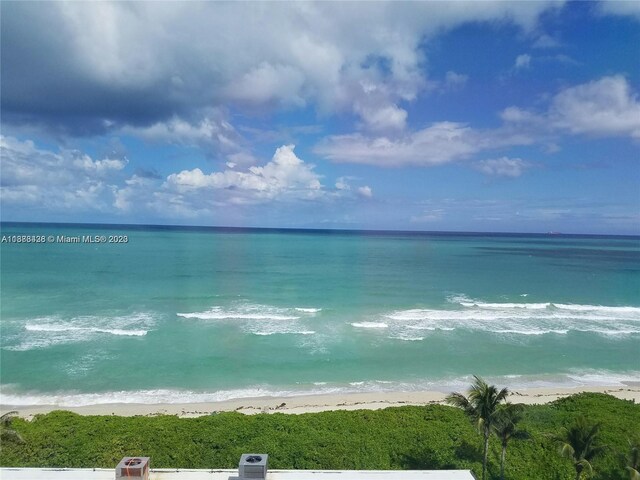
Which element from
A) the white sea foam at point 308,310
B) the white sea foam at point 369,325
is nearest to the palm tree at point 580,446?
the white sea foam at point 369,325

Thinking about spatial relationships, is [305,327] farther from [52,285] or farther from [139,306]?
[52,285]

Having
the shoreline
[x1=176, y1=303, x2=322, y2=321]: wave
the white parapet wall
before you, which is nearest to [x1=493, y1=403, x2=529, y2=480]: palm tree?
the white parapet wall

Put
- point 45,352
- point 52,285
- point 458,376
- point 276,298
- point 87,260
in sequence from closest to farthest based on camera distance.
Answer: point 458,376
point 45,352
point 276,298
point 52,285
point 87,260

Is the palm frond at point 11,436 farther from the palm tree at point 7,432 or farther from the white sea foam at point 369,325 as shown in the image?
the white sea foam at point 369,325

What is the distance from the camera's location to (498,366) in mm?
33156

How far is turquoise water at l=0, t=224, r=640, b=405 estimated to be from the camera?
3002 centimetres

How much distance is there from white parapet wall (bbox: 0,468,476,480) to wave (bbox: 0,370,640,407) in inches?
532

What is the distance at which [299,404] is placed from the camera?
2642 centimetres

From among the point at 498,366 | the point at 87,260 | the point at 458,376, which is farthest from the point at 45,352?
the point at 87,260

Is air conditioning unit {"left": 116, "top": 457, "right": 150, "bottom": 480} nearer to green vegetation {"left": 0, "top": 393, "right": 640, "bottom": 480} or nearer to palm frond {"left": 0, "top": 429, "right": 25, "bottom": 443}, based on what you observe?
green vegetation {"left": 0, "top": 393, "right": 640, "bottom": 480}

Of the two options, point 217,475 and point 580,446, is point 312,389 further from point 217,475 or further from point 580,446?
point 580,446

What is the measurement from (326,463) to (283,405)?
9.33 m

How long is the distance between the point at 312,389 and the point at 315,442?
10.9 m

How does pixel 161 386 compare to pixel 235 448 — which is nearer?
pixel 235 448
